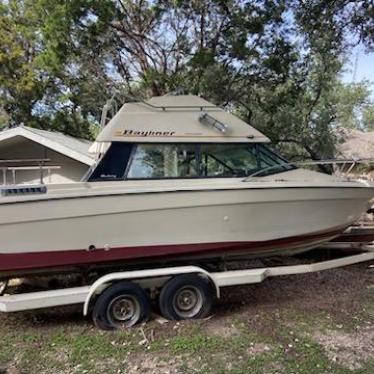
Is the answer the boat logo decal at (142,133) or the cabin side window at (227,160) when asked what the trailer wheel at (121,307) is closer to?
the cabin side window at (227,160)

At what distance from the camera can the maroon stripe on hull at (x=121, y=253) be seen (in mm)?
5219

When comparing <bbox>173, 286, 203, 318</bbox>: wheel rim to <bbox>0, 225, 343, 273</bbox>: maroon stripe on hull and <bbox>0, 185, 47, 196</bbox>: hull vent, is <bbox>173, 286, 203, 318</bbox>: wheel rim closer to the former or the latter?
<bbox>0, 225, 343, 273</bbox>: maroon stripe on hull

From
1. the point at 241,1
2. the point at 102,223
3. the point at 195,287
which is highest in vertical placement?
the point at 241,1

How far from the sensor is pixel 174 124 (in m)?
6.00

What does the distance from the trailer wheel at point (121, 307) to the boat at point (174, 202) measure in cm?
41

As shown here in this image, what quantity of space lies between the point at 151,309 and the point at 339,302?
7.97 ft

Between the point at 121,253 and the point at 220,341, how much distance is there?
1489 millimetres

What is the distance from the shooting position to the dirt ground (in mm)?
4344

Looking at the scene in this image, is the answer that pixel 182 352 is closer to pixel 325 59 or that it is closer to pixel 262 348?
pixel 262 348

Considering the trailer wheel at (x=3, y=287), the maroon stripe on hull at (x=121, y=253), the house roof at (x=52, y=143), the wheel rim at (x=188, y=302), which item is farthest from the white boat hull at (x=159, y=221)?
the house roof at (x=52, y=143)

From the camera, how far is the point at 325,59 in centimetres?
1427

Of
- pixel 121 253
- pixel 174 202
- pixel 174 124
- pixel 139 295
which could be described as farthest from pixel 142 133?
pixel 139 295

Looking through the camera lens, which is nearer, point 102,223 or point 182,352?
point 182,352

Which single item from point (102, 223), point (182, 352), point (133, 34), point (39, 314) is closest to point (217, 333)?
point (182, 352)
